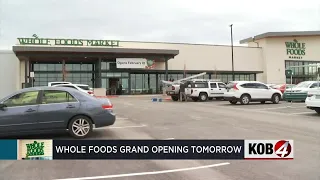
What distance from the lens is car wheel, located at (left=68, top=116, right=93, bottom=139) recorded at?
854 centimetres

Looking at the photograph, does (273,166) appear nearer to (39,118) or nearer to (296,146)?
(296,146)

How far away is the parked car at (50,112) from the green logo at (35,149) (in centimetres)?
488

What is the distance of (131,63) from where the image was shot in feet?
151

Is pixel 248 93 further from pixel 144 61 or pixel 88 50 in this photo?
pixel 144 61

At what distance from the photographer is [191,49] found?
170ft

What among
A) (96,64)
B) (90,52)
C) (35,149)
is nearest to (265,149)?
(35,149)

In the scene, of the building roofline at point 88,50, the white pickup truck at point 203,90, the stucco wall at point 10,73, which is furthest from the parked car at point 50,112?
the stucco wall at point 10,73

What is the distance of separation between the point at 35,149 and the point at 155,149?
139cm

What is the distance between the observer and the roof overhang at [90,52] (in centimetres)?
4000

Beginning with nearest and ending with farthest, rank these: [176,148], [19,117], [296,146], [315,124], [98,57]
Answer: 1. [176,148]
2. [296,146]
3. [19,117]
4. [315,124]
5. [98,57]

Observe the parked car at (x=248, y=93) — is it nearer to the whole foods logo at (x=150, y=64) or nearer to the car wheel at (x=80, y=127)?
the car wheel at (x=80, y=127)

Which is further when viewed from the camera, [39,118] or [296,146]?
[39,118]

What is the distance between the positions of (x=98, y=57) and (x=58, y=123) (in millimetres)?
36802

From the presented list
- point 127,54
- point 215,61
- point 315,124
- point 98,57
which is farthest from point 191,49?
point 315,124
